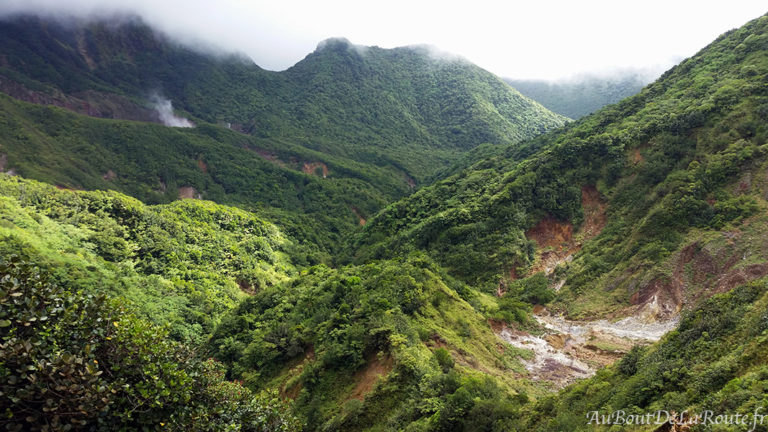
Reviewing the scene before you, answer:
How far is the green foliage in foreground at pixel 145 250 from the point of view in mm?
34906

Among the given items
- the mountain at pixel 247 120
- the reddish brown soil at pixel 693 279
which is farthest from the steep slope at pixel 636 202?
the mountain at pixel 247 120

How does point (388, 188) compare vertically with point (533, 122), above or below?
below

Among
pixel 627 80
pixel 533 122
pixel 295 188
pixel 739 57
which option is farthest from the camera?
pixel 627 80

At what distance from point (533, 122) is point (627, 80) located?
5217 centimetres

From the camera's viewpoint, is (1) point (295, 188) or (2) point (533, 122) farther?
(2) point (533, 122)

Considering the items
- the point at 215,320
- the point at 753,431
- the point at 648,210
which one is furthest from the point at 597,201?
the point at 215,320

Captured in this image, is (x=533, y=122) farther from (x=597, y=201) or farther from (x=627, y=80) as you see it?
(x=597, y=201)

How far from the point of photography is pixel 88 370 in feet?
25.1

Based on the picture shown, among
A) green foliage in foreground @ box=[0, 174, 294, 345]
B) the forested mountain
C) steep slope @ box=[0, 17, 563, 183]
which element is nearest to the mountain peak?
steep slope @ box=[0, 17, 563, 183]

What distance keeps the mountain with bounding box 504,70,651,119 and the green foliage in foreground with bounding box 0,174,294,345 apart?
144m

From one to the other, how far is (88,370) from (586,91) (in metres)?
201

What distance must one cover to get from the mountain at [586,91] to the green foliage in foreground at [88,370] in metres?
170

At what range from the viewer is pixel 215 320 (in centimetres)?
4166

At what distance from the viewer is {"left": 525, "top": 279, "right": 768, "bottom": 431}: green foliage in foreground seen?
905cm
